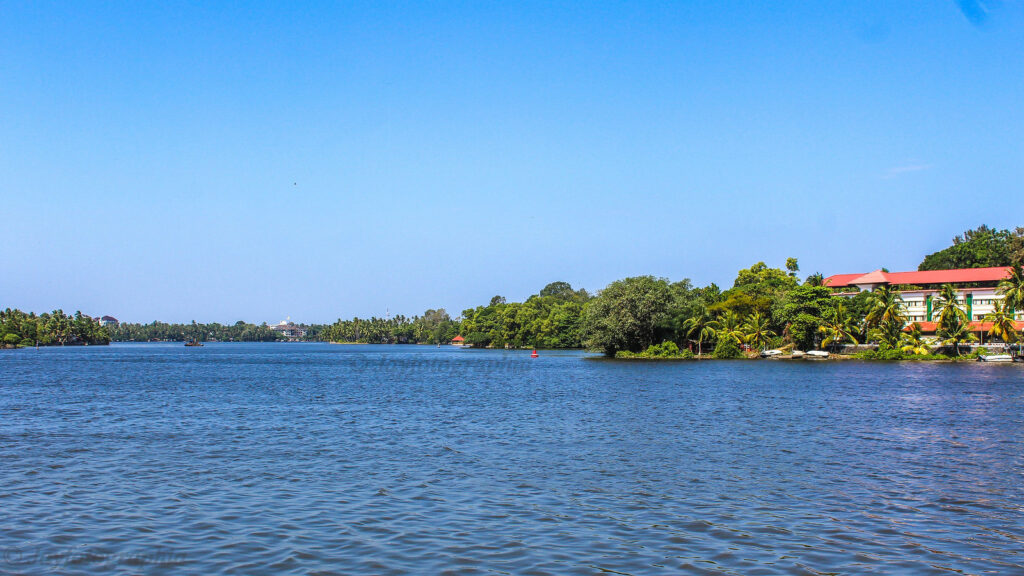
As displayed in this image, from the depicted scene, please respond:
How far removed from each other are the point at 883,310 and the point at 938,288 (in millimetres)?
24682

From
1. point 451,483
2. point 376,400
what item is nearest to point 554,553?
point 451,483

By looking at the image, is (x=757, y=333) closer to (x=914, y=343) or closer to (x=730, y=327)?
(x=730, y=327)

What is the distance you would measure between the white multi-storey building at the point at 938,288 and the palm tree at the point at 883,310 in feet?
29.1

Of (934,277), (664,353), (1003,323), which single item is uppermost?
(934,277)

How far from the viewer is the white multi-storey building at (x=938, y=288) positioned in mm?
107750

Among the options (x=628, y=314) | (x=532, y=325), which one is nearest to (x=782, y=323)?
(x=628, y=314)


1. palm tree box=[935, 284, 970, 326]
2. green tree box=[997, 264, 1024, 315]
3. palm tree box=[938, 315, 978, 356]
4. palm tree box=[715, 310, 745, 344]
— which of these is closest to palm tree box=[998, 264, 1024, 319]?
green tree box=[997, 264, 1024, 315]

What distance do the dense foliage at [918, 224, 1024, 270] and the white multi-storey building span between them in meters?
20.7

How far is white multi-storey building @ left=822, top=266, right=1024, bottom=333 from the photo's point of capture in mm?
107750

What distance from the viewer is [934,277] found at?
116875 millimetres

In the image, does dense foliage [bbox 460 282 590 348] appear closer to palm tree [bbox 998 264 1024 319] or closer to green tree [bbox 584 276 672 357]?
green tree [bbox 584 276 672 357]

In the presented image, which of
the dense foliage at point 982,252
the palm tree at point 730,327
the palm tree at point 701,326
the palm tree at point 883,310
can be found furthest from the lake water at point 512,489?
the dense foliage at point 982,252

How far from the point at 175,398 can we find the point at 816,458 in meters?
35.6

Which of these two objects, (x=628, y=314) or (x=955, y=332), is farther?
(x=628, y=314)
